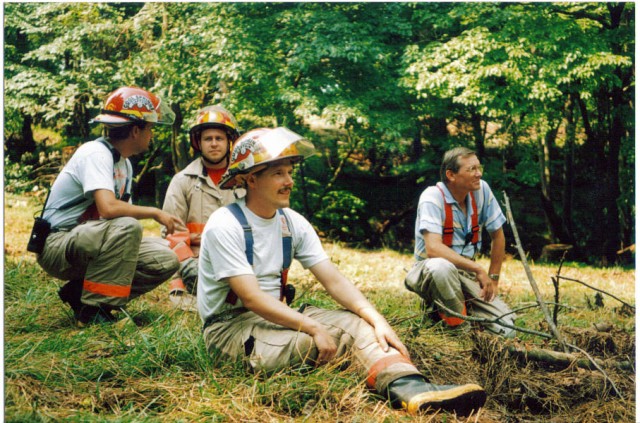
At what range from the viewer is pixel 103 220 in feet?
13.6

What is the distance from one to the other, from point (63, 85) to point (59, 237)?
27.2 feet

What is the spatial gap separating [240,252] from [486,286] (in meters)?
2.26

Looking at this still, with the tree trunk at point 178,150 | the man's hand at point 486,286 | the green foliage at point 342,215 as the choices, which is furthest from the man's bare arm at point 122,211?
the tree trunk at point 178,150

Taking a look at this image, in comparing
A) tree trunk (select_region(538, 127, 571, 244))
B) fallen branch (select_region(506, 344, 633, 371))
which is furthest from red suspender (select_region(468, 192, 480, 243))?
tree trunk (select_region(538, 127, 571, 244))

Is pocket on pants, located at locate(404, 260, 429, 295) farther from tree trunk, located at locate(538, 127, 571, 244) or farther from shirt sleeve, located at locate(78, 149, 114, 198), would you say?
tree trunk, located at locate(538, 127, 571, 244)

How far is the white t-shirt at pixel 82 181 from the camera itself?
4.04 meters

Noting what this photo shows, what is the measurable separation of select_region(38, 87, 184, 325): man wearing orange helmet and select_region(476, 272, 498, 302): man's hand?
220 centimetres

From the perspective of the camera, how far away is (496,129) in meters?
13.4

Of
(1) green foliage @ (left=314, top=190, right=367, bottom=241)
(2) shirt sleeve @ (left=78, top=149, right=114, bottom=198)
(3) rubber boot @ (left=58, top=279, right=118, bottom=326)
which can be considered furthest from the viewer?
(1) green foliage @ (left=314, top=190, right=367, bottom=241)

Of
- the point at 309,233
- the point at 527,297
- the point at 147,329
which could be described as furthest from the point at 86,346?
the point at 527,297

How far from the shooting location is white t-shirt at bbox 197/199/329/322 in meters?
3.01

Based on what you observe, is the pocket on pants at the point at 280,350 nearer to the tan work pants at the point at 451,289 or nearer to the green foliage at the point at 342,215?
the tan work pants at the point at 451,289

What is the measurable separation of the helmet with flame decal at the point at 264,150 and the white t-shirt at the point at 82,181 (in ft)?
4.30

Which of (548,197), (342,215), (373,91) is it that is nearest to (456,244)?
(373,91)
